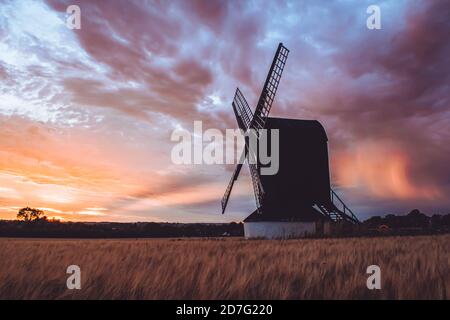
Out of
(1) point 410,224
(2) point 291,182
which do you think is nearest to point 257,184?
(2) point 291,182

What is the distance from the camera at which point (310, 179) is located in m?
31.5

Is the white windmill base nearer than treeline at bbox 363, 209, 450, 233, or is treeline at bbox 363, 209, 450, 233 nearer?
the white windmill base

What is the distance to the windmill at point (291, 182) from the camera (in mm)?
30469

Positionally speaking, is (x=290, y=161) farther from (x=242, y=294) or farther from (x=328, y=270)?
(x=242, y=294)

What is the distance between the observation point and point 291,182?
102 ft

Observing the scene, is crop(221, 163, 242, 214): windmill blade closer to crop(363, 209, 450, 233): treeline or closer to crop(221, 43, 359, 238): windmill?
crop(221, 43, 359, 238): windmill

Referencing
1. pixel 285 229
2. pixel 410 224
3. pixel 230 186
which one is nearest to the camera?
pixel 285 229

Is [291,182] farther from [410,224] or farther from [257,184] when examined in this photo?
[410,224]

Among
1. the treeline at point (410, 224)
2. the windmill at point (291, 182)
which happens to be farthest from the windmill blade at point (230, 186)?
the treeline at point (410, 224)

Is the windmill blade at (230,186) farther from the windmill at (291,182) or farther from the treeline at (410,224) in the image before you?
the treeline at (410,224)

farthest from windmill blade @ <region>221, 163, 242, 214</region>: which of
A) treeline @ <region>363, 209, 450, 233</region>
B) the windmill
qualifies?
treeline @ <region>363, 209, 450, 233</region>

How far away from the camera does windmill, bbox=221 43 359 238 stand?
30469 mm

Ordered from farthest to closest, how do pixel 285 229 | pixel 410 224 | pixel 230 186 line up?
pixel 410 224 → pixel 230 186 → pixel 285 229
